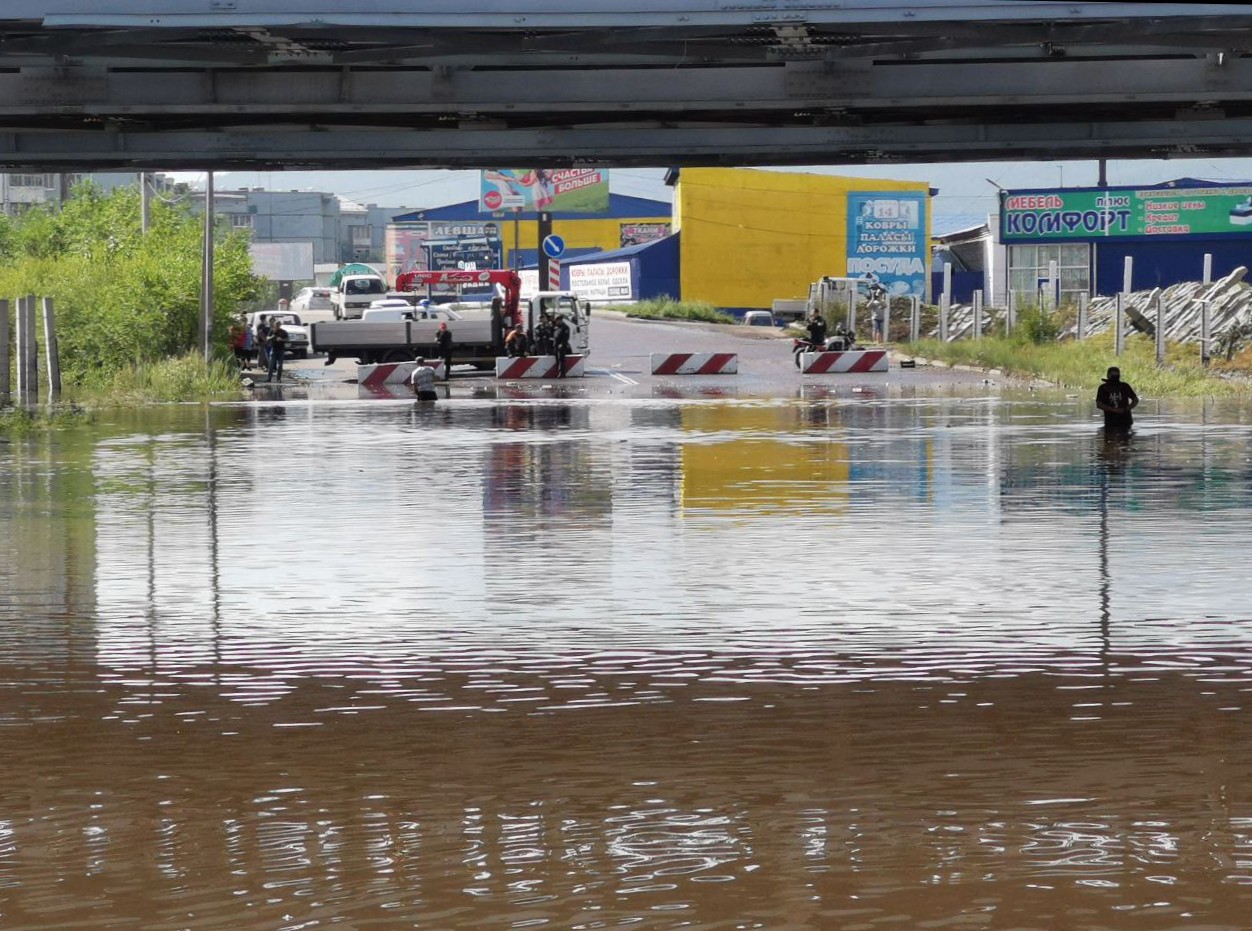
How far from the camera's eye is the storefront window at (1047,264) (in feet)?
280

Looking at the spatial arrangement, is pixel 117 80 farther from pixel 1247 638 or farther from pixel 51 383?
pixel 51 383

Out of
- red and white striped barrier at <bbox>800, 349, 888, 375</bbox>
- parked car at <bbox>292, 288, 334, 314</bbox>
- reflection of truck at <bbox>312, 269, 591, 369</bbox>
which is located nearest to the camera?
red and white striped barrier at <bbox>800, 349, 888, 375</bbox>

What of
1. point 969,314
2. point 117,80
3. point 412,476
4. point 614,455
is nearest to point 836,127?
point 614,455

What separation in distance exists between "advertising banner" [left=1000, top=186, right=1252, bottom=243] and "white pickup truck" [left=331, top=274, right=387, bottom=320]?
27.4m

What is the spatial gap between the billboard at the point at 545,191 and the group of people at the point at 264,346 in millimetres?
63518

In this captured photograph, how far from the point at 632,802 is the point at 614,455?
1752cm

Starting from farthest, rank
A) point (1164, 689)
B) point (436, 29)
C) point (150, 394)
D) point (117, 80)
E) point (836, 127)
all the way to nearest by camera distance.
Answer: point (150, 394)
point (836, 127)
point (117, 80)
point (436, 29)
point (1164, 689)

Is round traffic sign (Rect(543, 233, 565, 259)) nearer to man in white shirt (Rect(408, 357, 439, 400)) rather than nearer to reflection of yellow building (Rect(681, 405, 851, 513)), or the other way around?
man in white shirt (Rect(408, 357, 439, 400))

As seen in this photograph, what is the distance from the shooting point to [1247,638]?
10.9 meters

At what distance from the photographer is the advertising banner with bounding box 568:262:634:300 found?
4200 inches

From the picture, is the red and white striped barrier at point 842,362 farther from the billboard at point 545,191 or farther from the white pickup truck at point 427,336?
the billboard at point 545,191

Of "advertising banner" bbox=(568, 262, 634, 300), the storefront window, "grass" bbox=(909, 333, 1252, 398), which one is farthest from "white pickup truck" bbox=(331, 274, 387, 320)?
"grass" bbox=(909, 333, 1252, 398)

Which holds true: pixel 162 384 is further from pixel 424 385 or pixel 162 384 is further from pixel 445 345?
A: pixel 445 345

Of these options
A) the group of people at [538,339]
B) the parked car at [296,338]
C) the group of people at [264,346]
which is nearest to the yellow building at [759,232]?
the parked car at [296,338]
